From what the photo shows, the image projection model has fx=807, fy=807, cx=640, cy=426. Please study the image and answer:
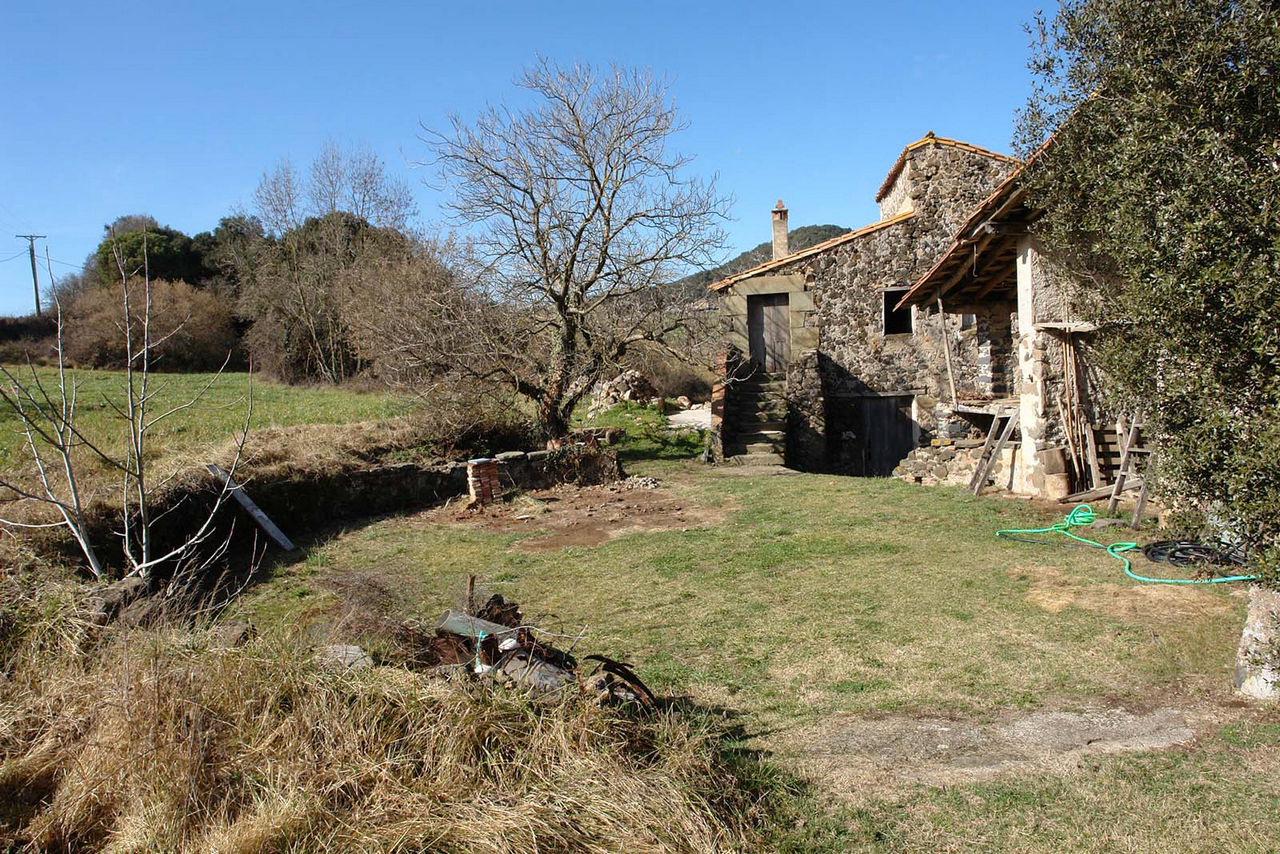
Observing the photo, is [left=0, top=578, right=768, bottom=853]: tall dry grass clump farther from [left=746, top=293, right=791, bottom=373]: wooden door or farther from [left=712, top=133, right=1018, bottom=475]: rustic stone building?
[left=746, top=293, right=791, bottom=373]: wooden door

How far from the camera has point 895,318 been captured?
19.3 m

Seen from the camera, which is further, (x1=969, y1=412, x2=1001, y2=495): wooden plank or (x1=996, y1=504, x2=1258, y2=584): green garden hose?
(x1=969, y1=412, x2=1001, y2=495): wooden plank

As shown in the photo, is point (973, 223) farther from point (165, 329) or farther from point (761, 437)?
point (165, 329)

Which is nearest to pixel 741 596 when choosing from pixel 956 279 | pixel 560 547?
pixel 560 547

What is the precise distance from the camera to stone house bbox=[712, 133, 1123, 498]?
14562mm

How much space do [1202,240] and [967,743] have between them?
2773 mm

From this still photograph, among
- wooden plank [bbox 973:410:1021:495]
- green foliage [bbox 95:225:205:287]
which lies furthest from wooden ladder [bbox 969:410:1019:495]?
green foliage [bbox 95:225:205:287]

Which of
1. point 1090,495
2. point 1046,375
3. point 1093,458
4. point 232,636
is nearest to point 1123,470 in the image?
point 1090,495

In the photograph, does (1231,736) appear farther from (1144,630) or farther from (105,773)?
(105,773)

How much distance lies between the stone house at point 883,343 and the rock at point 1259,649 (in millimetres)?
8731

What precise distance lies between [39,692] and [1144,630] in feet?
22.0

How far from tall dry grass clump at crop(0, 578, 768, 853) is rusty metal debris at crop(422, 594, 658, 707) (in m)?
0.15

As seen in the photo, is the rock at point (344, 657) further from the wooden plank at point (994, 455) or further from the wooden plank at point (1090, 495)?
the wooden plank at point (994, 455)

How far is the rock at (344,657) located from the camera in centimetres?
415
